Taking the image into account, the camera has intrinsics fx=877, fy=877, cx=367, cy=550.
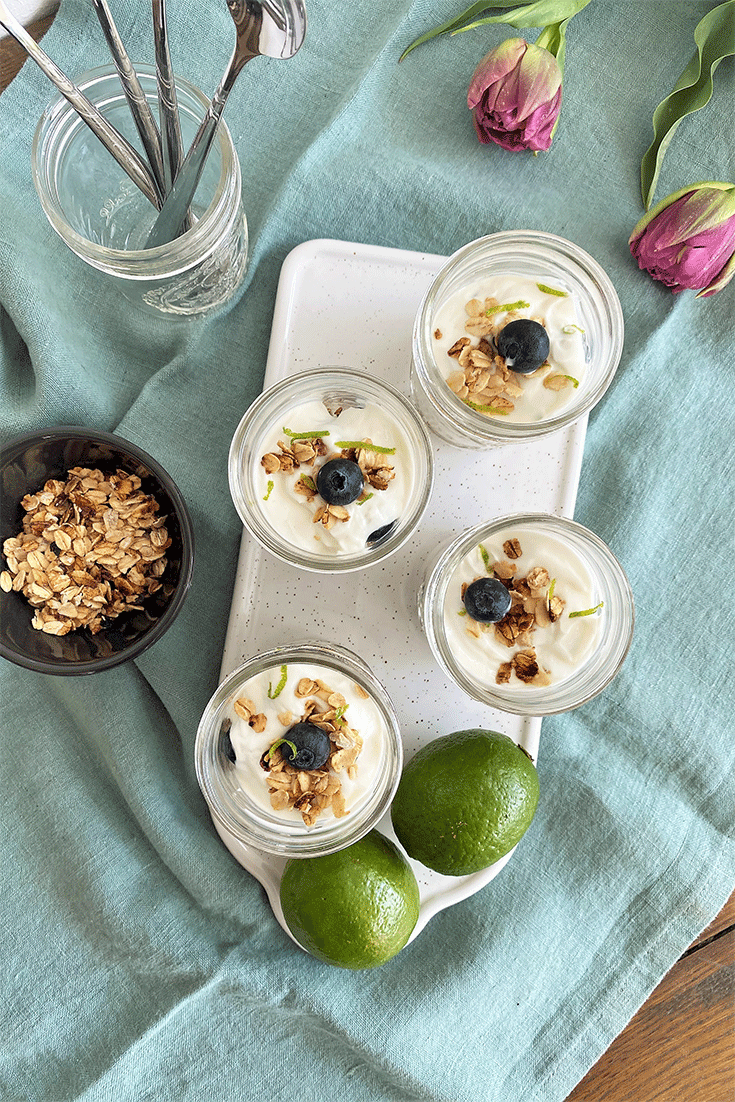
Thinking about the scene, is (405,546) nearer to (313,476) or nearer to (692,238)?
(313,476)

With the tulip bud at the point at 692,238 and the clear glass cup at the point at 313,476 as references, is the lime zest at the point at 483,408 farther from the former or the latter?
the tulip bud at the point at 692,238

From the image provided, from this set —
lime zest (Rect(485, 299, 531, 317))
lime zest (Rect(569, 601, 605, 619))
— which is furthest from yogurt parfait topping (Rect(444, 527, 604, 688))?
lime zest (Rect(485, 299, 531, 317))

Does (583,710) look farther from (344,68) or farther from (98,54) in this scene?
(98,54)

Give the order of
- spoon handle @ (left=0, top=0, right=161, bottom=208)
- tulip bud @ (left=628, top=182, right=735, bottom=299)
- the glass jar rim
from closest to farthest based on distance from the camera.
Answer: spoon handle @ (left=0, top=0, right=161, bottom=208)
the glass jar rim
tulip bud @ (left=628, top=182, right=735, bottom=299)

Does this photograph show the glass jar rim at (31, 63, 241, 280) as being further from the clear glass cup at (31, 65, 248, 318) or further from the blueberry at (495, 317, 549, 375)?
the blueberry at (495, 317, 549, 375)

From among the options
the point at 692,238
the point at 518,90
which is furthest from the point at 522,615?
the point at 518,90

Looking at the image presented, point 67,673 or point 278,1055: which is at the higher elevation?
point 67,673

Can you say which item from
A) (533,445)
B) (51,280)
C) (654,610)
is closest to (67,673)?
(51,280)
